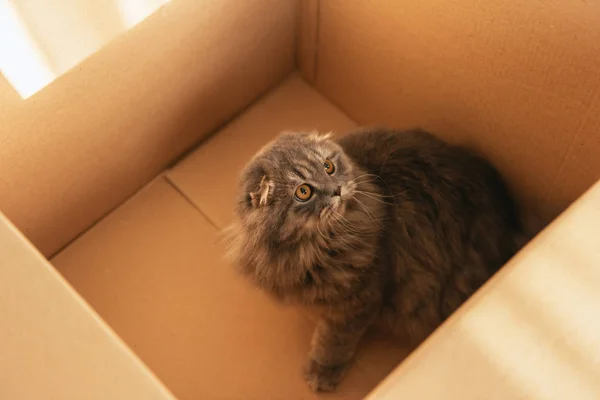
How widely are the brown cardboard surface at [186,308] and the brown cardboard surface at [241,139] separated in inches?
2.0

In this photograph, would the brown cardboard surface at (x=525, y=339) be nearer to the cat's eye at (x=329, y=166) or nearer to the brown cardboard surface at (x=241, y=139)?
the cat's eye at (x=329, y=166)

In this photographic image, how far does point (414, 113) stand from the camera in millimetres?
1404

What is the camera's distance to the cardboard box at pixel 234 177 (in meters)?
0.69

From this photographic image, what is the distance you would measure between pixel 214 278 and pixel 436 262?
58 cm

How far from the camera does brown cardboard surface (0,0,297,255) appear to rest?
1162 mm

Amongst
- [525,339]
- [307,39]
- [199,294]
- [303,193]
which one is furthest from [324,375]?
[307,39]

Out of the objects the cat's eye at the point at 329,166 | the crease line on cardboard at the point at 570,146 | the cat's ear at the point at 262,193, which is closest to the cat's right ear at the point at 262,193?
the cat's ear at the point at 262,193

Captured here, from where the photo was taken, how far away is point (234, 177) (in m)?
1.57

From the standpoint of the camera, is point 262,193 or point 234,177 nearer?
point 262,193

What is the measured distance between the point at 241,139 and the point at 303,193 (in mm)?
673

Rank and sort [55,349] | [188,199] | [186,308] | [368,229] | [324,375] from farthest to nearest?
[188,199] → [186,308] → [324,375] → [368,229] → [55,349]

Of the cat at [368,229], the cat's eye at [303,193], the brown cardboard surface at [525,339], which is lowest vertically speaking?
the brown cardboard surface at [525,339]

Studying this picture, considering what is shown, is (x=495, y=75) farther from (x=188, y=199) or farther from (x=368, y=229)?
(x=188, y=199)

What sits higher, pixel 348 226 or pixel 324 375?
pixel 348 226
